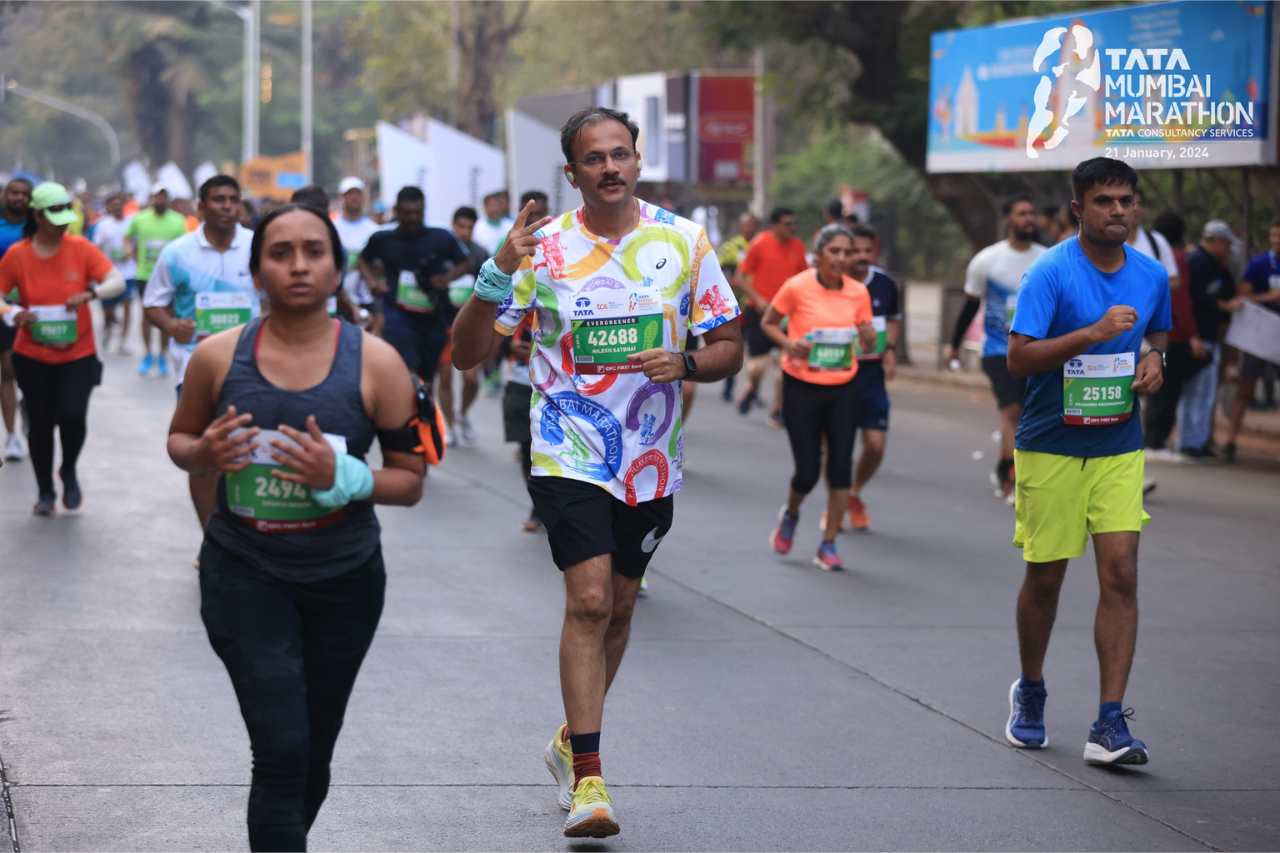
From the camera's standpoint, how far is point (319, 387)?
13.8 feet

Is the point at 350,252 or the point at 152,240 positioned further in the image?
the point at 152,240

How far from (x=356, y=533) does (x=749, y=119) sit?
34.5 m

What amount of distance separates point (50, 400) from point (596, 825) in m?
6.83

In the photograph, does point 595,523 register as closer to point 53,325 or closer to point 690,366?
point 690,366

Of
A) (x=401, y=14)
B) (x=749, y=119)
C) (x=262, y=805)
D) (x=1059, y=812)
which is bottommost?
(x=1059, y=812)

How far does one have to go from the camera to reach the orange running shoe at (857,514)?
1140 centimetres

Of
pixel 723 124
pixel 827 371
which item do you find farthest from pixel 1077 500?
pixel 723 124

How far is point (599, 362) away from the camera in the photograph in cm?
549

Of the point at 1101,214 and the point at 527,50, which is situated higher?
the point at 527,50

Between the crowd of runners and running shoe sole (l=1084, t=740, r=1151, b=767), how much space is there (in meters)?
0.01

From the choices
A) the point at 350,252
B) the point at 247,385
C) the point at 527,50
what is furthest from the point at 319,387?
the point at 527,50

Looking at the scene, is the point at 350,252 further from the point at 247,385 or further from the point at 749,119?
the point at 749,119

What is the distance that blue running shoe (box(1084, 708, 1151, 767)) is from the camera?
19.9ft

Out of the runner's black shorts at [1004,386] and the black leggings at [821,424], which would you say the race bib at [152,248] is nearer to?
the runner's black shorts at [1004,386]
